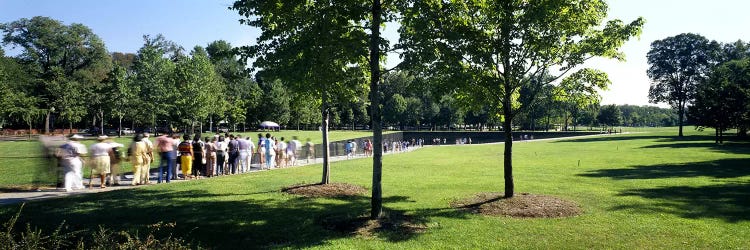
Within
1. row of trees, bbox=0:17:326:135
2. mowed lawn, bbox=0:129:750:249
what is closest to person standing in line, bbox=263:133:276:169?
mowed lawn, bbox=0:129:750:249

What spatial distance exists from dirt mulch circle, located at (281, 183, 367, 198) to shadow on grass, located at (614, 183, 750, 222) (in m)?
7.69

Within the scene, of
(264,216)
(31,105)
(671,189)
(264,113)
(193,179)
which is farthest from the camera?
(264,113)

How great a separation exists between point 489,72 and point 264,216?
7199 mm

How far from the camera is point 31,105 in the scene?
2133 inches

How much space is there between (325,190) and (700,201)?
11634mm

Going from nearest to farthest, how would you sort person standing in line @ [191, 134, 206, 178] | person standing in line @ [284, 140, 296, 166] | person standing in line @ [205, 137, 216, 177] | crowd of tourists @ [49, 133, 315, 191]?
crowd of tourists @ [49, 133, 315, 191]
person standing in line @ [191, 134, 206, 178]
person standing in line @ [205, 137, 216, 177]
person standing in line @ [284, 140, 296, 166]

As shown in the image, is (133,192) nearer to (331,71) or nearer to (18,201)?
(18,201)

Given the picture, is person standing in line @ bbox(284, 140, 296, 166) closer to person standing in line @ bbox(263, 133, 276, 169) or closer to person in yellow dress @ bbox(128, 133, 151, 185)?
person standing in line @ bbox(263, 133, 276, 169)

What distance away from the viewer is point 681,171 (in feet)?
70.1

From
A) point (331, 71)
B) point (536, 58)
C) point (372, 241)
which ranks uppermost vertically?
point (536, 58)

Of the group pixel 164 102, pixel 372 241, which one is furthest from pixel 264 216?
pixel 164 102

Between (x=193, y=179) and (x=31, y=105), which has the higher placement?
(x=31, y=105)

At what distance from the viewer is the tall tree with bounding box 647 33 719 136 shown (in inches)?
2734

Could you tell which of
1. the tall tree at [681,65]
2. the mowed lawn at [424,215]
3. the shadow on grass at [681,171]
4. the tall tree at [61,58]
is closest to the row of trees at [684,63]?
the tall tree at [681,65]
